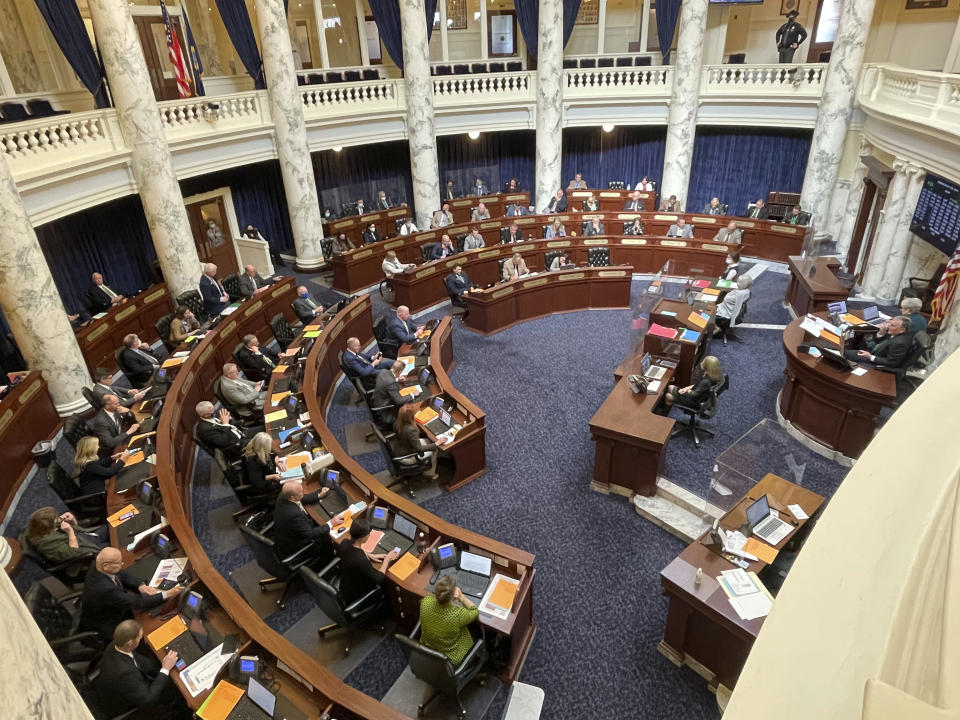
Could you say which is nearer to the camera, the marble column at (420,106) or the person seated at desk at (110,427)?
the person seated at desk at (110,427)

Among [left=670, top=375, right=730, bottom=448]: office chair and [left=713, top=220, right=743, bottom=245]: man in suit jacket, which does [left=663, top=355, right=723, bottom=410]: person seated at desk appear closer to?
[left=670, top=375, right=730, bottom=448]: office chair

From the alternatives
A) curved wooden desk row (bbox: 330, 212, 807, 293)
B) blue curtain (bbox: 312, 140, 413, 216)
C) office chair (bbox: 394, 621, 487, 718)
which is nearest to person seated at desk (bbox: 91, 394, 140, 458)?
office chair (bbox: 394, 621, 487, 718)

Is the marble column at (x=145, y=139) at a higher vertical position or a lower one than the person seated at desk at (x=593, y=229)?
higher

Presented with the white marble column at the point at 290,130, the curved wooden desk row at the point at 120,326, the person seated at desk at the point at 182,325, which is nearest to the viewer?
the curved wooden desk row at the point at 120,326

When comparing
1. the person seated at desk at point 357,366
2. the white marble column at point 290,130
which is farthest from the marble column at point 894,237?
the white marble column at point 290,130

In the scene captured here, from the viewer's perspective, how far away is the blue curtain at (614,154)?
17516mm

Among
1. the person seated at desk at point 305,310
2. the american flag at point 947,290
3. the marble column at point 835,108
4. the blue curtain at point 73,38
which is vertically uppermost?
the blue curtain at point 73,38

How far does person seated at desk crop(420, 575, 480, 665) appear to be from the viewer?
13.9ft

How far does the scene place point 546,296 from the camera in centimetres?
1143

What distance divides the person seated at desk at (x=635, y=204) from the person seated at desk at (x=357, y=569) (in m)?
12.2

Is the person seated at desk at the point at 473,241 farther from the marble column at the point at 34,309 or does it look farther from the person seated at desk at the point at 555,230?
the marble column at the point at 34,309

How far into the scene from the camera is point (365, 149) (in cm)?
1673

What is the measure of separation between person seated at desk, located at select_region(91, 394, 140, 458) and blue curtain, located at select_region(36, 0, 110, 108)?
19.5 feet

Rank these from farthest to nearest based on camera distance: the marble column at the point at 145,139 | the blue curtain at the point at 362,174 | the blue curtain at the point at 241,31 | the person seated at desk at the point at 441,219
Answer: the blue curtain at the point at 362,174, the person seated at desk at the point at 441,219, the blue curtain at the point at 241,31, the marble column at the point at 145,139
